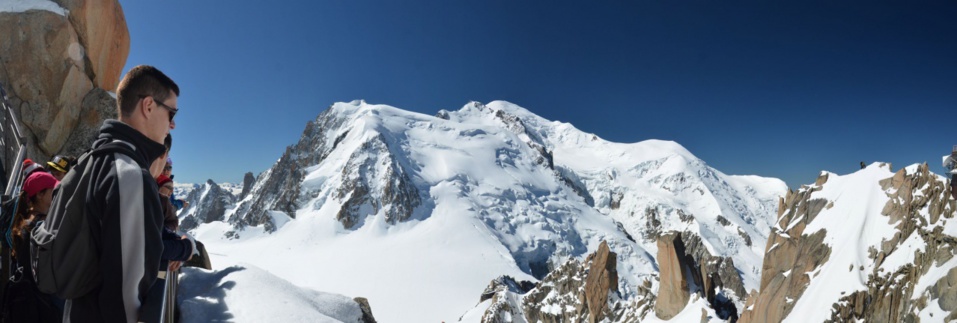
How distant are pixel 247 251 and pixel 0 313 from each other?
302 feet

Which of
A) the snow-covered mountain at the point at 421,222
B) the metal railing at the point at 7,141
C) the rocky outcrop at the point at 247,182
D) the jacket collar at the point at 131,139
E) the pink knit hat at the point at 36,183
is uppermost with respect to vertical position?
the rocky outcrop at the point at 247,182

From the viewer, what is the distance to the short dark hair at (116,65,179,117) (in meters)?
2.53

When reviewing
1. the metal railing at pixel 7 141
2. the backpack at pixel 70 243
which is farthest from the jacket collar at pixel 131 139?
the metal railing at pixel 7 141

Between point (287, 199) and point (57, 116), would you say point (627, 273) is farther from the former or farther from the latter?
point (57, 116)

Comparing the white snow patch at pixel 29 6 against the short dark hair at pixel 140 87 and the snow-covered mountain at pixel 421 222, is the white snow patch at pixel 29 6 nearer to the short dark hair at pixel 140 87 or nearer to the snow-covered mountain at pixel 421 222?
the short dark hair at pixel 140 87

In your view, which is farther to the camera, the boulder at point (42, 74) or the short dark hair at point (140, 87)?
the boulder at point (42, 74)

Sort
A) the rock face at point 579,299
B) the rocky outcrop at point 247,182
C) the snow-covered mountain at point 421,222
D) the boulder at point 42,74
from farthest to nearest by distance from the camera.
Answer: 1. the rocky outcrop at point 247,182
2. the snow-covered mountain at point 421,222
3. the rock face at point 579,299
4. the boulder at point 42,74

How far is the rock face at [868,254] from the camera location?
13.0 m

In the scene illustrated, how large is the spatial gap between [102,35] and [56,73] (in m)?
2.85

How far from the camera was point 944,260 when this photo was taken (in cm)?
1259

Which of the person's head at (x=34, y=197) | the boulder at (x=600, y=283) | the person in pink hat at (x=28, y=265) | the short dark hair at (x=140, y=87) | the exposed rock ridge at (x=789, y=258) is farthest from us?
the boulder at (x=600, y=283)

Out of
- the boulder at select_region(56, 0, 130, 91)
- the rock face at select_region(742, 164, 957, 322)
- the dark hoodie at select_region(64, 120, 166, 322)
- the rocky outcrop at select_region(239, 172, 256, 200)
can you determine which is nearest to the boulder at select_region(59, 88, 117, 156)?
the boulder at select_region(56, 0, 130, 91)

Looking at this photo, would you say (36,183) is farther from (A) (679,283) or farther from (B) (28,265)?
(A) (679,283)

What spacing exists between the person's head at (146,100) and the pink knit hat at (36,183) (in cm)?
252
